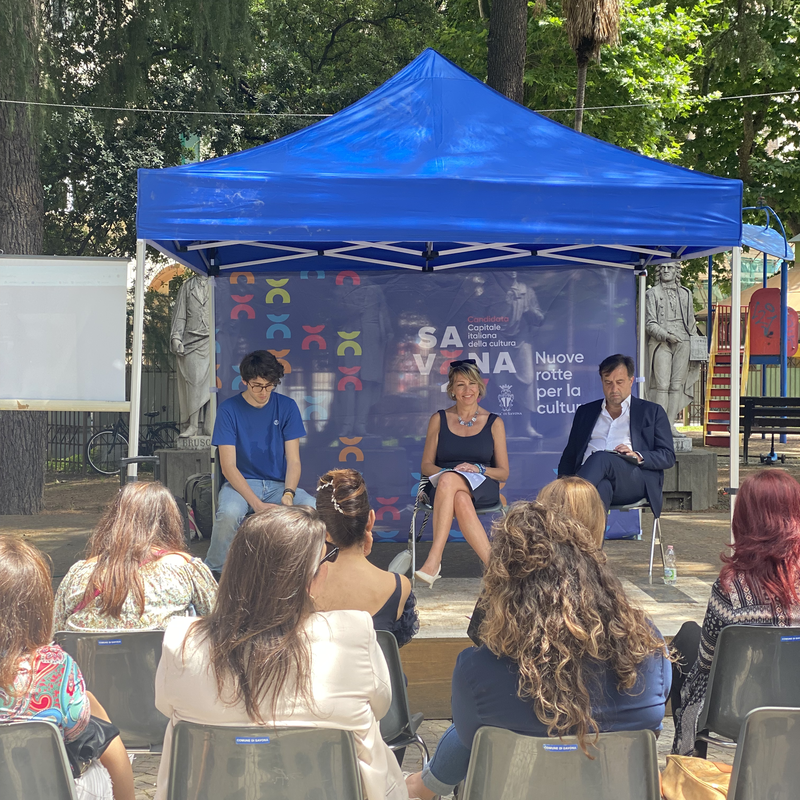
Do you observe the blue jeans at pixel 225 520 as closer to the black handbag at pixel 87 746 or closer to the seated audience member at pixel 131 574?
the seated audience member at pixel 131 574

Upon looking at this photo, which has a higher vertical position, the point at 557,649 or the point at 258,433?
the point at 258,433

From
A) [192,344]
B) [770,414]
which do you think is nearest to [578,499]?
[192,344]

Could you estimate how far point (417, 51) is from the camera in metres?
14.3

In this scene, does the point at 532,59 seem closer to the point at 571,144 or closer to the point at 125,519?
the point at 571,144

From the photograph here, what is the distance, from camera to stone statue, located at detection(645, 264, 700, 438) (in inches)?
392

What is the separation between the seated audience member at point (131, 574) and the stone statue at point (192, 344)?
281 inches

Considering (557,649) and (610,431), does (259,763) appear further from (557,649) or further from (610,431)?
(610,431)

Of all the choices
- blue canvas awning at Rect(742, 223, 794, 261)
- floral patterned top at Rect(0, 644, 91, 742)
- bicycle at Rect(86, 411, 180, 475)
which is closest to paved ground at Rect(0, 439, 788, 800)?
floral patterned top at Rect(0, 644, 91, 742)

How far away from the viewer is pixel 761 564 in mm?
2604

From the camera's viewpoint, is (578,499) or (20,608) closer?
(20,608)

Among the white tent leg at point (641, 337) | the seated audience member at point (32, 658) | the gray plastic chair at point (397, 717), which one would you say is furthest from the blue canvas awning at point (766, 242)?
the seated audience member at point (32, 658)

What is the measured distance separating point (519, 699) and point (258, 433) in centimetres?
331

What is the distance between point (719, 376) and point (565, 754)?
1389 centimetres

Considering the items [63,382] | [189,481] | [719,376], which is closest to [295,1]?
[719,376]
